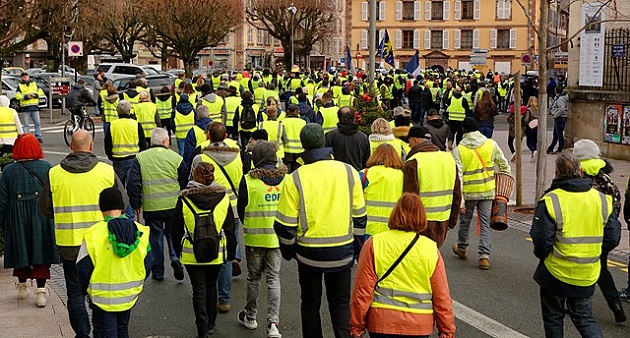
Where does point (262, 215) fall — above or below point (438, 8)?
below

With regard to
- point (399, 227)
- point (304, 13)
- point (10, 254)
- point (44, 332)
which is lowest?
point (44, 332)

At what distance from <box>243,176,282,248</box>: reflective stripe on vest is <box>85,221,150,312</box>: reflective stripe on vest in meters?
1.74

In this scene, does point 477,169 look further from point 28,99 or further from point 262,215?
point 28,99

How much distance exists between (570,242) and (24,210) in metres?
5.04

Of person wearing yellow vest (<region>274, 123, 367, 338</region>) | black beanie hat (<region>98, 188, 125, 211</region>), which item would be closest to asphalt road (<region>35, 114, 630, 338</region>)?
person wearing yellow vest (<region>274, 123, 367, 338</region>)

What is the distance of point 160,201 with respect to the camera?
30.9 feet

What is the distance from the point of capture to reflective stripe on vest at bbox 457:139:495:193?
404 inches

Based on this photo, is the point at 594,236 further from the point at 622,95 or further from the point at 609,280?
the point at 622,95

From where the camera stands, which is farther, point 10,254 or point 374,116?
point 374,116

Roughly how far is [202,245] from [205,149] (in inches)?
60.5

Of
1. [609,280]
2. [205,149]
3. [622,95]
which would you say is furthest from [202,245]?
[622,95]

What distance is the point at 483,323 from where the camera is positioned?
8.38m

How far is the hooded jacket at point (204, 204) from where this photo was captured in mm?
7406

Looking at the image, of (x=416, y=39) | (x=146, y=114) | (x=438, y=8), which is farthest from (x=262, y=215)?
(x=416, y=39)
